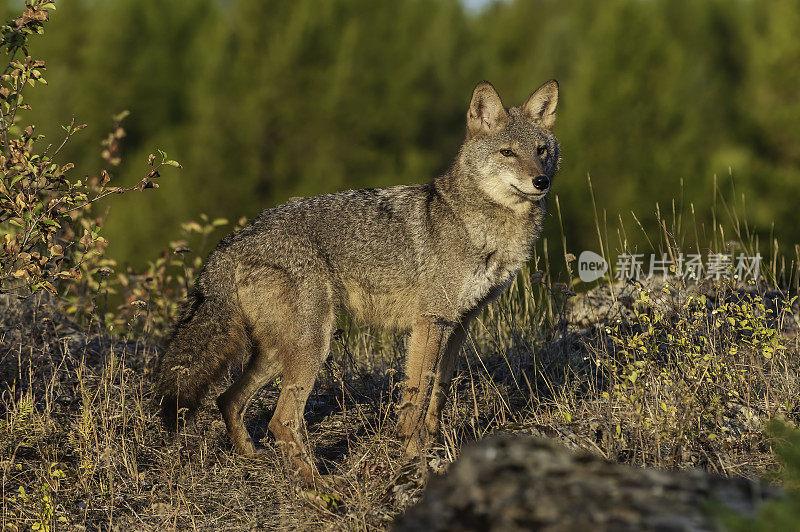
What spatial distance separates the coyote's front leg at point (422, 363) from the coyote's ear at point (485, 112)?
1564 millimetres

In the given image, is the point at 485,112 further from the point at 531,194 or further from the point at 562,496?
the point at 562,496

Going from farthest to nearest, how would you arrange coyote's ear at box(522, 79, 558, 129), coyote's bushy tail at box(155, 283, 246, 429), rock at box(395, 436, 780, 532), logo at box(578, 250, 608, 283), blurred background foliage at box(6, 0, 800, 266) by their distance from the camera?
blurred background foliage at box(6, 0, 800, 266), logo at box(578, 250, 608, 283), coyote's ear at box(522, 79, 558, 129), coyote's bushy tail at box(155, 283, 246, 429), rock at box(395, 436, 780, 532)

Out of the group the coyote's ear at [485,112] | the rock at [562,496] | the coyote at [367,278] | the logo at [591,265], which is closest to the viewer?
the rock at [562,496]

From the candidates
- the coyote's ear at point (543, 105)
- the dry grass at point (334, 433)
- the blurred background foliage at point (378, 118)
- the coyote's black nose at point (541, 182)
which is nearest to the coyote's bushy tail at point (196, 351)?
the dry grass at point (334, 433)

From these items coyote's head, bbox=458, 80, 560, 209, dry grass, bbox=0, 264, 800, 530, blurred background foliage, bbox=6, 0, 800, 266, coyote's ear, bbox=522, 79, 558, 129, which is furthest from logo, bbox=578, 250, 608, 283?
blurred background foliage, bbox=6, 0, 800, 266

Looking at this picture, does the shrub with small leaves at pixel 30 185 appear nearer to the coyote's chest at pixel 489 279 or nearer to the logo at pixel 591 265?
the coyote's chest at pixel 489 279

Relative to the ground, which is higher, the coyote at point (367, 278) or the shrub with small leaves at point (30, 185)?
the shrub with small leaves at point (30, 185)

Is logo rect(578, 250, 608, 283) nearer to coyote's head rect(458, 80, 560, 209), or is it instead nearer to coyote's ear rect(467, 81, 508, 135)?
coyote's head rect(458, 80, 560, 209)

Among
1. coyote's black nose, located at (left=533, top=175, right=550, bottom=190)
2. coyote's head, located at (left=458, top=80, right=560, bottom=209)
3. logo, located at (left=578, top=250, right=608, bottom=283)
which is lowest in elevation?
logo, located at (left=578, top=250, right=608, bottom=283)

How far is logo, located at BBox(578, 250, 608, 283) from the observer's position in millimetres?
9141

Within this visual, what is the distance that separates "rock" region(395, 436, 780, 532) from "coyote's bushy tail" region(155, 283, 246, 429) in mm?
3191

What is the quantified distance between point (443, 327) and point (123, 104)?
24.4 metres

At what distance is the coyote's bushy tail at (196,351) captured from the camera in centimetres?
523

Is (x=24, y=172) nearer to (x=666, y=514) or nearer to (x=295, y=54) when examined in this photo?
(x=666, y=514)
